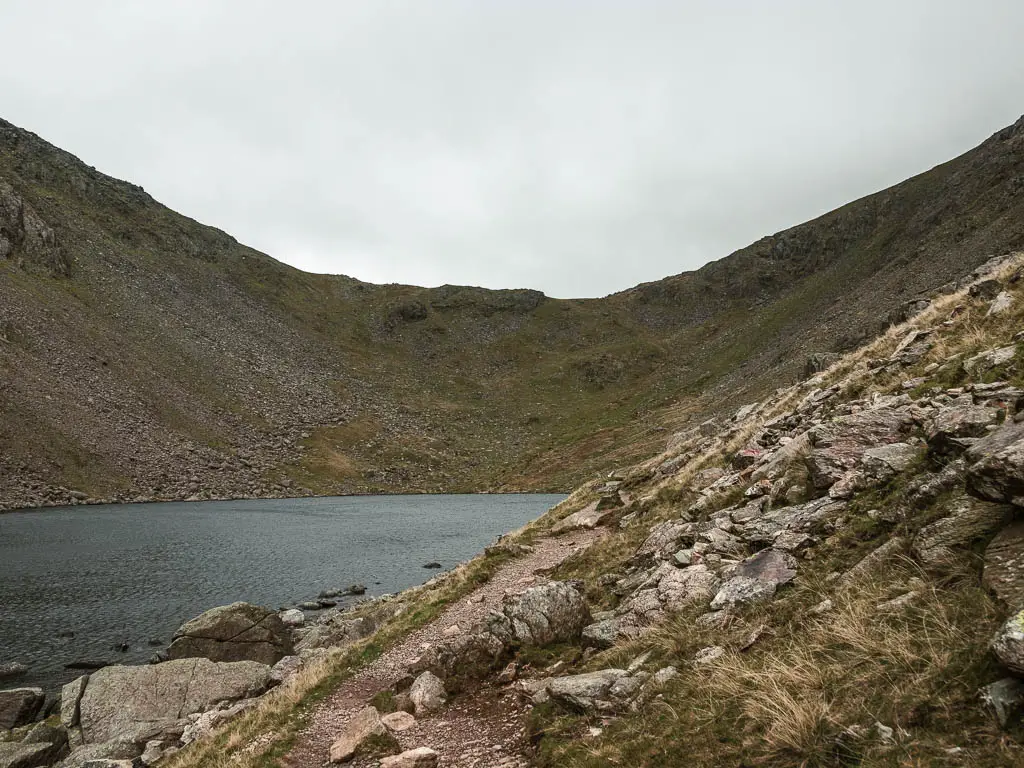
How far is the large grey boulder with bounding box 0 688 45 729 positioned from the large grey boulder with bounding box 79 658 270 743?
8.76 ft

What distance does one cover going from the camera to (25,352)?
294 feet

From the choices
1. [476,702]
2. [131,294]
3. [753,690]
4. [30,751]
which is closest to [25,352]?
[131,294]

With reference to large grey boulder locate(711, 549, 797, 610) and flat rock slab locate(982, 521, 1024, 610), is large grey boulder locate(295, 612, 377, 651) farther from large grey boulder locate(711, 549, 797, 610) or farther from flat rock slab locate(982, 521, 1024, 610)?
flat rock slab locate(982, 521, 1024, 610)

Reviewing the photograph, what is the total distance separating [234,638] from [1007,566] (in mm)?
28176

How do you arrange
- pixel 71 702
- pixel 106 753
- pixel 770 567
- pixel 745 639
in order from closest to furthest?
1. pixel 745 639
2. pixel 770 567
3. pixel 106 753
4. pixel 71 702

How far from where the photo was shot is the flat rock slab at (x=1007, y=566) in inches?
231

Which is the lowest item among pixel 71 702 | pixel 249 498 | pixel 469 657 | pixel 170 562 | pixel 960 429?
pixel 71 702

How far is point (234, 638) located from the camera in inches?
1025

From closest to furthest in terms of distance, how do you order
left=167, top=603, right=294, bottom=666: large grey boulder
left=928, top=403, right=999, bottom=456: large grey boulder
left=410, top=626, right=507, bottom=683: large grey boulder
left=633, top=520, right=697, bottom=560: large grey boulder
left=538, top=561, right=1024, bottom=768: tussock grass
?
left=538, top=561, right=1024, bottom=768: tussock grass
left=928, top=403, right=999, bottom=456: large grey boulder
left=410, top=626, right=507, bottom=683: large grey boulder
left=633, top=520, right=697, bottom=560: large grey boulder
left=167, top=603, right=294, bottom=666: large grey boulder

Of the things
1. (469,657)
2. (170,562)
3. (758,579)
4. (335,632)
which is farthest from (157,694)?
(170,562)

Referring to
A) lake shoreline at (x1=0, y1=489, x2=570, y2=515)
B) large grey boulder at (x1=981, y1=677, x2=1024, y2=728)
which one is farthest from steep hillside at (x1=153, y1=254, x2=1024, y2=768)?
lake shoreline at (x1=0, y1=489, x2=570, y2=515)

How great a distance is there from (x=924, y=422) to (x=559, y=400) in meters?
154

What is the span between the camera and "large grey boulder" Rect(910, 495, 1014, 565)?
7.21m

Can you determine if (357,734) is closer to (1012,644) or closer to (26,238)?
(1012,644)
